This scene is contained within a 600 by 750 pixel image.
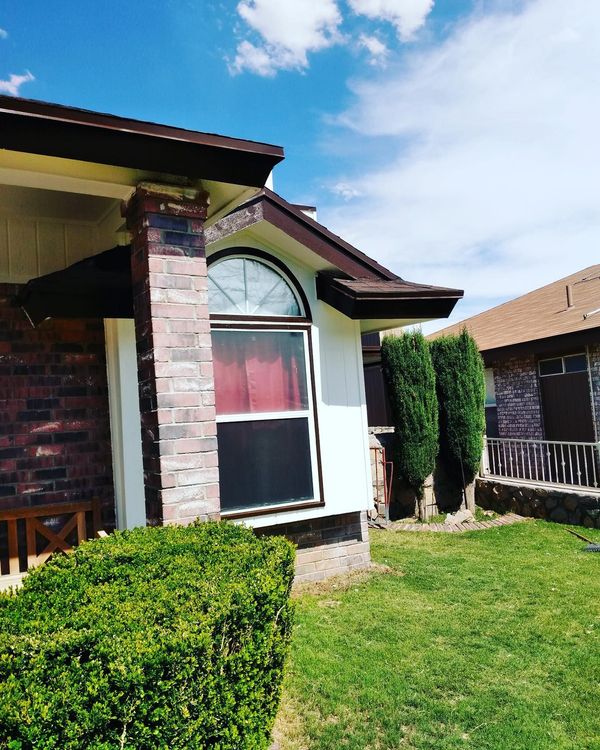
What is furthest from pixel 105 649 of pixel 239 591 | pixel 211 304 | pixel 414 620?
pixel 211 304

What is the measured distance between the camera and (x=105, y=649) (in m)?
1.70

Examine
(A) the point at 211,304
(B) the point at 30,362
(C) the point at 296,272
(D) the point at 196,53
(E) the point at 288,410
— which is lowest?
(E) the point at 288,410

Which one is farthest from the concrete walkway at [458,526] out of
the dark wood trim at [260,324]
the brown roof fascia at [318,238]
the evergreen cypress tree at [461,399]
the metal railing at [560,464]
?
the dark wood trim at [260,324]

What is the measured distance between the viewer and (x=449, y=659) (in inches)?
157

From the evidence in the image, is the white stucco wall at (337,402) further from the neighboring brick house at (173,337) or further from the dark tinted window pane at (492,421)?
the dark tinted window pane at (492,421)

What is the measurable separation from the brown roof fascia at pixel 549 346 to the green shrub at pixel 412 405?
2.71m

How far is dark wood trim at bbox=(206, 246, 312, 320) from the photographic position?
5489mm

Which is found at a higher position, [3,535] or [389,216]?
[389,216]

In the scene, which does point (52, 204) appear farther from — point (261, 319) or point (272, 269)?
point (272, 269)

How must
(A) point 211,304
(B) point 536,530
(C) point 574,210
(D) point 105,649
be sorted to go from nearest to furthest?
1. (D) point 105,649
2. (A) point 211,304
3. (B) point 536,530
4. (C) point 574,210

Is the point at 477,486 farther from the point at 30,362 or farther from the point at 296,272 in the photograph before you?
the point at 30,362

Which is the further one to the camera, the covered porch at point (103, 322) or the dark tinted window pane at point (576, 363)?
the dark tinted window pane at point (576, 363)

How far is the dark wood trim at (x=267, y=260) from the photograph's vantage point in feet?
18.0

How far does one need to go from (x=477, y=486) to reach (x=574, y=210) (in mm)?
11203
